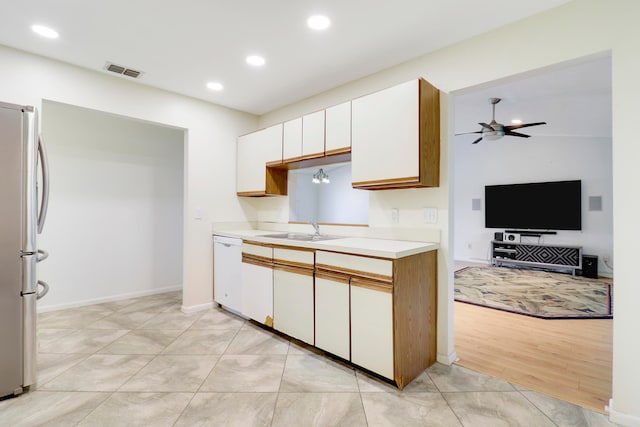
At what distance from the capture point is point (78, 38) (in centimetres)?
225

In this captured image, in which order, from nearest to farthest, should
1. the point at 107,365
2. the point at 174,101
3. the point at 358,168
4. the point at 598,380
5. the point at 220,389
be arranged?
1. the point at 220,389
2. the point at 598,380
3. the point at 107,365
4. the point at 358,168
5. the point at 174,101

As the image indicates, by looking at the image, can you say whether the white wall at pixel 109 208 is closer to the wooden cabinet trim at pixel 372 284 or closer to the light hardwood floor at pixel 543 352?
the wooden cabinet trim at pixel 372 284

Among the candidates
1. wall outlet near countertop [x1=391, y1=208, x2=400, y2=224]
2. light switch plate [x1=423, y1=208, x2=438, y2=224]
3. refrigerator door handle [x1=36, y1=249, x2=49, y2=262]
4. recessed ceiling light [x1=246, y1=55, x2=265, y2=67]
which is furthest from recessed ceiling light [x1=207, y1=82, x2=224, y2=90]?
light switch plate [x1=423, y1=208, x2=438, y2=224]

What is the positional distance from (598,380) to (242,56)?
3499 mm

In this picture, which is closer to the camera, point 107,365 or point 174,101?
point 107,365

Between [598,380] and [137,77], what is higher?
[137,77]

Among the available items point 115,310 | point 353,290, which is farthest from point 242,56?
point 115,310

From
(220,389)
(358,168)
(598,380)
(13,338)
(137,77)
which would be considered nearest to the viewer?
(13,338)

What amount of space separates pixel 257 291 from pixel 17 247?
5.59ft

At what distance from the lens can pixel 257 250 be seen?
2.91 m

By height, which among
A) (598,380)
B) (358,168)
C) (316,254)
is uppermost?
(358,168)

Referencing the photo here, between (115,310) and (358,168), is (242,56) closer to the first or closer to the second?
(358,168)

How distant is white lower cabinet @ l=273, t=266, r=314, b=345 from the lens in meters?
2.42

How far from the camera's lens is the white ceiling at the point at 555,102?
3.07 metres
